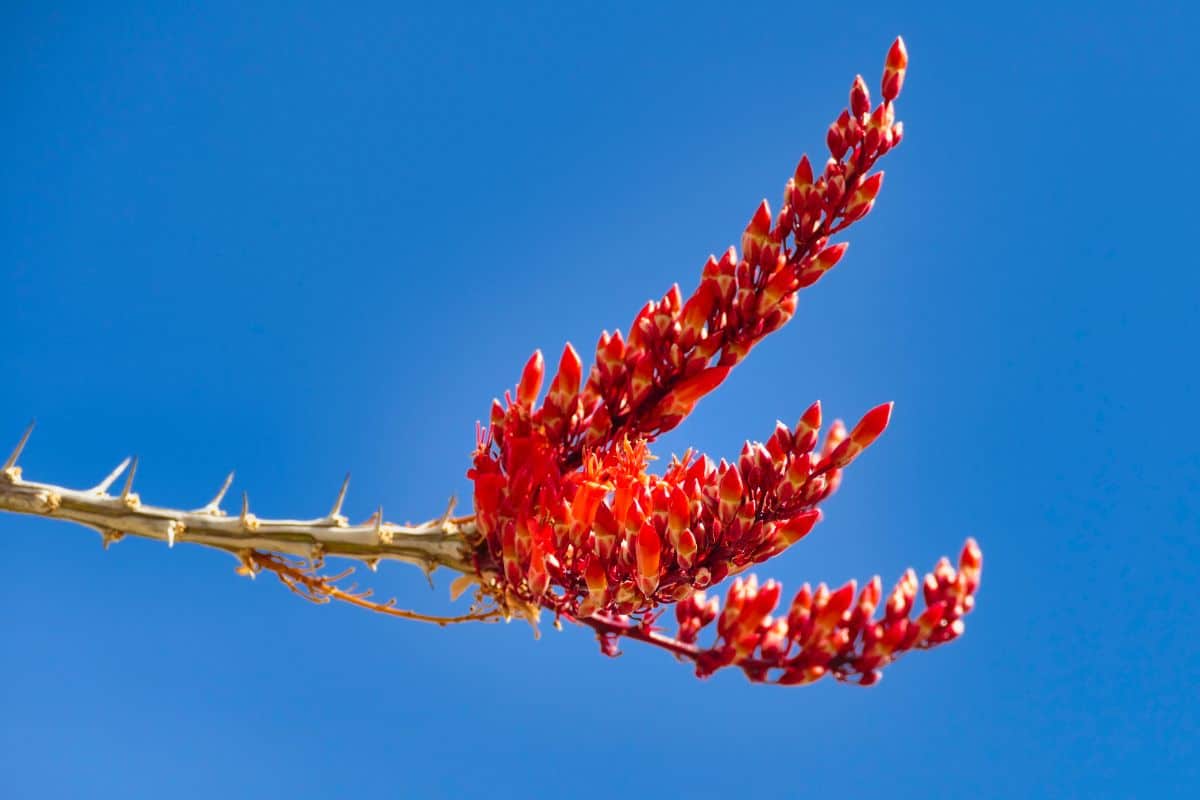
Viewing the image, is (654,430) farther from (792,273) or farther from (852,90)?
(852,90)

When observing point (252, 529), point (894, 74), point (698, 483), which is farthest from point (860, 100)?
point (252, 529)

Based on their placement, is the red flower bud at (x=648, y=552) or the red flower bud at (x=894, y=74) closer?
the red flower bud at (x=648, y=552)

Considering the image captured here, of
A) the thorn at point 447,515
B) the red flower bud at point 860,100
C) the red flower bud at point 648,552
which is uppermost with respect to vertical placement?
the red flower bud at point 860,100

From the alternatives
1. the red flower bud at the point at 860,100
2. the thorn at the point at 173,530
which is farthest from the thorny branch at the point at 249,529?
the red flower bud at the point at 860,100

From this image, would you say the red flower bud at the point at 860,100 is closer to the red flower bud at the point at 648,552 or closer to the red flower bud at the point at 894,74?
the red flower bud at the point at 894,74

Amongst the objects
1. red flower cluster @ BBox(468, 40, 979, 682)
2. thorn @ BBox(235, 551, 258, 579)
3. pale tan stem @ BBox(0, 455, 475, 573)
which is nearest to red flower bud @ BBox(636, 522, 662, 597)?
red flower cluster @ BBox(468, 40, 979, 682)

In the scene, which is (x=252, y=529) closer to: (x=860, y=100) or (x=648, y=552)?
(x=648, y=552)

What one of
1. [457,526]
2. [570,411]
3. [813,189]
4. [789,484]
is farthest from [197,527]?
[813,189]

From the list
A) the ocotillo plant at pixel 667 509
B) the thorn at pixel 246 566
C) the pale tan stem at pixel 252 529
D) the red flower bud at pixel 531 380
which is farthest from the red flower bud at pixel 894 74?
the thorn at pixel 246 566

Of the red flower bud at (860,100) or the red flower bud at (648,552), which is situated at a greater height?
the red flower bud at (860,100)
